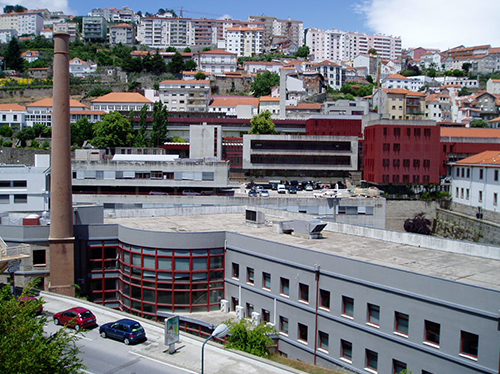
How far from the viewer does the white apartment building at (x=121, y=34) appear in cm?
18788

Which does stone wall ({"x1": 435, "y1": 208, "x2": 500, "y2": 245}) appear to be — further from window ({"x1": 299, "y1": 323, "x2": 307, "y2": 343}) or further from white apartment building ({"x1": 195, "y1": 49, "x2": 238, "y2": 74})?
white apartment building ({"x1": 195, "y1": 49, "x2": 238, "y2": 74})

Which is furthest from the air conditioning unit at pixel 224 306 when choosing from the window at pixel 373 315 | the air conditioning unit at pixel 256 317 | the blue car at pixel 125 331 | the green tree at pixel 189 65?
the green tree at pixel 189 65

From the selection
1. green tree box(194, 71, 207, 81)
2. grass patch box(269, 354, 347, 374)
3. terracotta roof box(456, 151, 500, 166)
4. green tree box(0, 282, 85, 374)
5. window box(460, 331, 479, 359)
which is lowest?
grass patch box(269, 354, 347, 374)

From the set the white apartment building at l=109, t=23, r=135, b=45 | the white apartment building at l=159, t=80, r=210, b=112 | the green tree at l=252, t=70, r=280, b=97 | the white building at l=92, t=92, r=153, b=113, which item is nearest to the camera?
the white building at l=92, t=92, r=153, b=113

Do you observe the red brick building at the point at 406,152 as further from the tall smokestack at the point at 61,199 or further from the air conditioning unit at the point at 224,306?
the tall smokestack at the point at 61,199

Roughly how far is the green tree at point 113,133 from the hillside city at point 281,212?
23 centimetres

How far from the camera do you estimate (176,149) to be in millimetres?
78438

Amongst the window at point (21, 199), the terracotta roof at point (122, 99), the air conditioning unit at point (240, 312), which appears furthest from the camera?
the terracotta roof at point (122, 99)

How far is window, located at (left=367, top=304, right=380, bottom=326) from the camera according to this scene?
19891 mm

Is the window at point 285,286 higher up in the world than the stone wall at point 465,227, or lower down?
higher up

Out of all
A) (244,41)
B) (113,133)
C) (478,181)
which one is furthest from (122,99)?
(244,41)

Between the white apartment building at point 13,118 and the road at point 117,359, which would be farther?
the white apartment building at point 13,118

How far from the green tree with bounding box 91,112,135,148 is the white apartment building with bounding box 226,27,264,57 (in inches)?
4416

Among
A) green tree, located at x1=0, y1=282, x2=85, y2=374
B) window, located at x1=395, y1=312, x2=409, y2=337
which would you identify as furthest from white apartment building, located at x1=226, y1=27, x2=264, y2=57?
green tree, located at x1=0, y1=282, x2=85, y2=374
